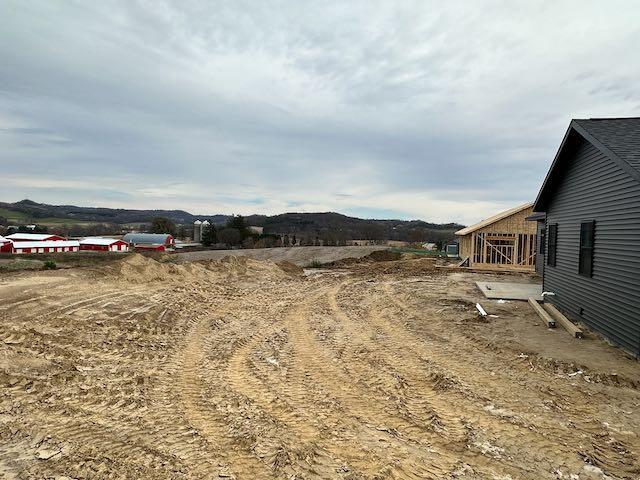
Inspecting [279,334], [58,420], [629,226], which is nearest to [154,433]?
[58,420]

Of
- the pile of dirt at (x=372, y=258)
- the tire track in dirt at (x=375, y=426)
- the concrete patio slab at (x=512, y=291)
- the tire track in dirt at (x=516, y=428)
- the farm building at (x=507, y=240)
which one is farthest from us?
the pile of dirt at (x=372, y=258)

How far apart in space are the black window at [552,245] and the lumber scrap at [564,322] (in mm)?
1856

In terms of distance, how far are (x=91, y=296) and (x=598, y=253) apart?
41.0ft

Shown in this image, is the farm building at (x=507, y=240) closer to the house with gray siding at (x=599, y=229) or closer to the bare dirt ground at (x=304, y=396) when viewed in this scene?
the house with gray siding at (x=599, y=229)

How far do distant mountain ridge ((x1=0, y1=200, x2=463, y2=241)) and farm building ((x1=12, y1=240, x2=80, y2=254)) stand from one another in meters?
24.0

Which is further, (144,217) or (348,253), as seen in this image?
(144,217)

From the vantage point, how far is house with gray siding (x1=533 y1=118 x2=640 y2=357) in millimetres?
6941

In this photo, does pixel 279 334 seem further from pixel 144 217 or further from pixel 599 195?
pixel 144 217

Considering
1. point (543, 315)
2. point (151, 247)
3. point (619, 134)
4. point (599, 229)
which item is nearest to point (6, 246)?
point (151, 247)

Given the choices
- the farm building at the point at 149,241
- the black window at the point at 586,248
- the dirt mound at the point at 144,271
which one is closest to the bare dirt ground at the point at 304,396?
the black window at the point at 586,248

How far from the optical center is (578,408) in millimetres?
4695

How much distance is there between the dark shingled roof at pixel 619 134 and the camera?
7.02 m

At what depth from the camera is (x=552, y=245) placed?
12.1 metres

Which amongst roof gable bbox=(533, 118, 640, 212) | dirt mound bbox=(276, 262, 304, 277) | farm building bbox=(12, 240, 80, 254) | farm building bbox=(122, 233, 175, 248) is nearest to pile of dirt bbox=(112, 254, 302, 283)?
dirt mound bbox=(276, 262, 304, 277)
